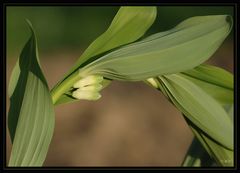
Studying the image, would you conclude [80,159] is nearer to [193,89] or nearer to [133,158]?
[133,158]

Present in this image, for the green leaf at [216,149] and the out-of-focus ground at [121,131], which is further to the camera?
the out-of-focus ground at [121,131]

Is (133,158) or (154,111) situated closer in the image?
(133,158)

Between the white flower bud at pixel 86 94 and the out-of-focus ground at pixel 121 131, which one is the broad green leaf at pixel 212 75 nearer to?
the white flower bud at pixel 86 94

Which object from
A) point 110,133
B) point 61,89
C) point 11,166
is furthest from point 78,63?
point 110,133

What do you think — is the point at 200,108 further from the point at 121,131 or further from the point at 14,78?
the point at 121,131

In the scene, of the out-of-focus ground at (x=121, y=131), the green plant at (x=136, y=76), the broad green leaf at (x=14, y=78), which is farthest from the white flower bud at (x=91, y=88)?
the out-of-focus ground at (x=121, y=131)

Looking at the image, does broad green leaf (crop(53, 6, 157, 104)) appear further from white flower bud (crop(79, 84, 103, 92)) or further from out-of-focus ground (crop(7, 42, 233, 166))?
out-of-focus ground (crop(7, 42, 233, 166))

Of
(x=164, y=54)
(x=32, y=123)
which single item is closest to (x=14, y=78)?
(x=32, y=123)

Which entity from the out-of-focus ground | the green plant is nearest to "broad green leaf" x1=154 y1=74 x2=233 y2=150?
the green plant
